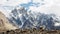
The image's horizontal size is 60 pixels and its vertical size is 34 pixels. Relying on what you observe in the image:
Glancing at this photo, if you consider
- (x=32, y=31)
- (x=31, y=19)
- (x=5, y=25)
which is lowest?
(x=32, y=31)

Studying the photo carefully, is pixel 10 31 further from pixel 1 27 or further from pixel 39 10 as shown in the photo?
pixel 39 10

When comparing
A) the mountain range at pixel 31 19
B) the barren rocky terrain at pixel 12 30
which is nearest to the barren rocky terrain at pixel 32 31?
the barren rocky terrain at pixel 12 30

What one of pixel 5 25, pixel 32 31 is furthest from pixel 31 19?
pixel 5 25

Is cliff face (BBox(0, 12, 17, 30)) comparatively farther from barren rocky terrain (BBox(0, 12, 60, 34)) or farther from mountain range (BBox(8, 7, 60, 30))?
mountain range (BBox(8, 7, 60, 30))

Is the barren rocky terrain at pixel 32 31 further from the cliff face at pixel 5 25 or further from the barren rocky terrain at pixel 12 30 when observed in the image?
the cliff face at pixel 5 25

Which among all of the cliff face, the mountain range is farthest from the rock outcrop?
the mountain range

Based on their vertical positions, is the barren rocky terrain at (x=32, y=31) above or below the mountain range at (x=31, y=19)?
below

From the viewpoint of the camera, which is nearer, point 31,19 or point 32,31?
point 32,31

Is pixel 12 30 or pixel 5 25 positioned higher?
pixel 5 25

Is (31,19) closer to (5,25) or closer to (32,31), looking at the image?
(32,31)

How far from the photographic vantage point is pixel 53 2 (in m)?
10.3

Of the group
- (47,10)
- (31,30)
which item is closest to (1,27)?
(31,30)

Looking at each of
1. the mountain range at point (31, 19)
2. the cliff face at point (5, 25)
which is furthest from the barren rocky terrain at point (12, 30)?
the mountain range at point (31, 19)

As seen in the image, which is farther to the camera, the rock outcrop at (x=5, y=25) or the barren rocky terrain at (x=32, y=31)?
the rock outcrop at (x=5, y=25)
